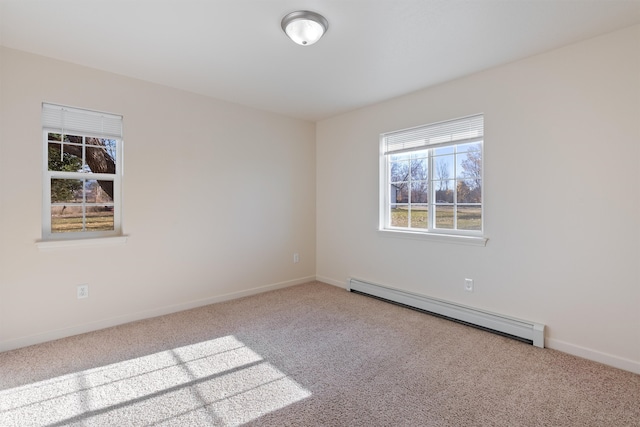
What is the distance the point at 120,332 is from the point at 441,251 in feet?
10.8

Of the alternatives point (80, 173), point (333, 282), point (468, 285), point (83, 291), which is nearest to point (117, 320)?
point (83, 291)

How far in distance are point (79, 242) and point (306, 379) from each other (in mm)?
2398

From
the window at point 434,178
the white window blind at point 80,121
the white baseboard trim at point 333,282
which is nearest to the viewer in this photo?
the white window blind at point 80,121

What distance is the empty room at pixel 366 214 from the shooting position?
203 cm

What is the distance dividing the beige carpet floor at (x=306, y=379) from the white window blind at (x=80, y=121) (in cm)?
189

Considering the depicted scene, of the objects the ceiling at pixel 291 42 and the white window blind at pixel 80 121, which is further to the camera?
the white window blind at pixel 80 121

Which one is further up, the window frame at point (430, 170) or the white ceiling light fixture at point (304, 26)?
the white ceiling light fixture at point (304, 26)

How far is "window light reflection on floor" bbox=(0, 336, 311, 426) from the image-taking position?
1.79m

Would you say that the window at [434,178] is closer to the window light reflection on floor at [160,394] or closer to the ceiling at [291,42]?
the ceiling at [291,42]

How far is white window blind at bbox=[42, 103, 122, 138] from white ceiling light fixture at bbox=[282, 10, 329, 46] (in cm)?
203

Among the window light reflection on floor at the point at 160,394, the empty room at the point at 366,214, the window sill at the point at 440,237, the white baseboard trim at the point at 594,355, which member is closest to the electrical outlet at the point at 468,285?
the empty room at the point at 366,214

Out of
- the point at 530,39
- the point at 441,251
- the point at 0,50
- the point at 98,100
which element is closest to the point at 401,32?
the point at 530,39

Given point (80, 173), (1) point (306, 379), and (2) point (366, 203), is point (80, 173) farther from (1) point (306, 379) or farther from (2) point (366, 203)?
(2) point (366, 203)

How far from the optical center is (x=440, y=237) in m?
3.36
